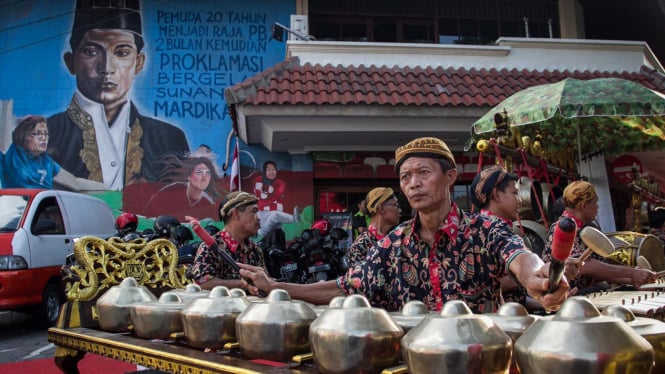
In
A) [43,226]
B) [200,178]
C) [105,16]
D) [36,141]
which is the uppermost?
[105,16]

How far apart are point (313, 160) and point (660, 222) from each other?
490 cm

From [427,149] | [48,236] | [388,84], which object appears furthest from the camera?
[388,84]

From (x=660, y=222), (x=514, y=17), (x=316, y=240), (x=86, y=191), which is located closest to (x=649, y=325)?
(x=316, y=240)

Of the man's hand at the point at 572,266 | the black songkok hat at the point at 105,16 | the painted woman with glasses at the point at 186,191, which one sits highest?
the black songkok hat at the point at 105,16

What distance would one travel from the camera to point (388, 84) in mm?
7004

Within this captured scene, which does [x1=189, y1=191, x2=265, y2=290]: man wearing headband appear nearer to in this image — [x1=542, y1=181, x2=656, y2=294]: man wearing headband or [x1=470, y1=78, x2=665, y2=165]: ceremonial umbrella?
[x1=542, y1=181, x2=656, y2=294]: man wearing headband

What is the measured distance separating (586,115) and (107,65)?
718 centimetres

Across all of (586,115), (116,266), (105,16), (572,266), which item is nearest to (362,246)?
(116,266)

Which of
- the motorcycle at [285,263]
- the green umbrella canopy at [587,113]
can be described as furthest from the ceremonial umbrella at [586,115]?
the motorcycle at [285,263]

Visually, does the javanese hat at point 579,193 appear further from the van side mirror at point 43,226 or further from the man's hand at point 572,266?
the van side mirror at point 43,226

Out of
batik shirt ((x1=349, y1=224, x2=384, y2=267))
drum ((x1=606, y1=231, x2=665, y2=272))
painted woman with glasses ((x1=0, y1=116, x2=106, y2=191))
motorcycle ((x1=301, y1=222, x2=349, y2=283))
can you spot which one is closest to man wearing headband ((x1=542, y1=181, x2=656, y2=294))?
drum ((x1=606, y1=231, x2=665, y2=272))

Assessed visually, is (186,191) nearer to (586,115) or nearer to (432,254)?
(586,115)

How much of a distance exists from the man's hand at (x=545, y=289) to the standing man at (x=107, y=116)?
25.1ft

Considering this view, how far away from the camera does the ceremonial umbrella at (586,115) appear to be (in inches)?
156
